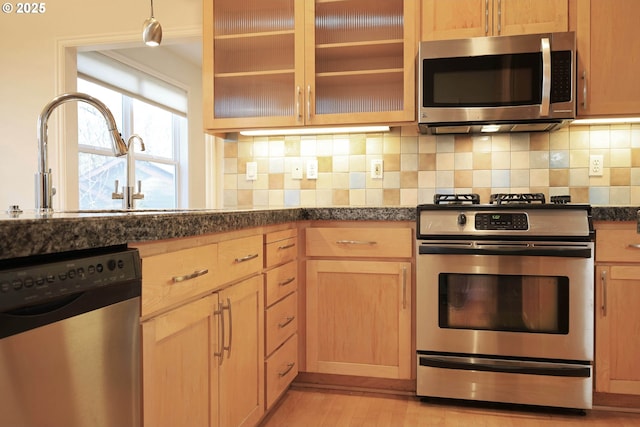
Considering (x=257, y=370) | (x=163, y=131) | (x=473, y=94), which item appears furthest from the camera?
(x=163, y=131)

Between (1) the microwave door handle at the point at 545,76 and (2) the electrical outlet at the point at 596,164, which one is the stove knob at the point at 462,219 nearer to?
(1) the microwave door handle at the point at 545,76

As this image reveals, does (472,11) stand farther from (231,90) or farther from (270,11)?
(231,90)

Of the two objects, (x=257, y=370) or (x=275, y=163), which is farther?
(x=275, y=163)

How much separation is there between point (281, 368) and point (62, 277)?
4.36ft

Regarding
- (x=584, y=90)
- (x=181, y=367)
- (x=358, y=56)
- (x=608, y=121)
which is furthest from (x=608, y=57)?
(x=181, y=367)

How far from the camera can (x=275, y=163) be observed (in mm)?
2939

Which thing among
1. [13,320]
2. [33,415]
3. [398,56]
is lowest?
[33,415]

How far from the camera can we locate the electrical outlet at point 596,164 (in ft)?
8.43

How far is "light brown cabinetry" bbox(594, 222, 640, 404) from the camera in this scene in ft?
6.53

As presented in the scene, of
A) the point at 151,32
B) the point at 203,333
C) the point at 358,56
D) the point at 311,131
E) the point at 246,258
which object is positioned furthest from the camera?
the point at 311,131

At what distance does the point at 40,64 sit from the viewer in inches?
122

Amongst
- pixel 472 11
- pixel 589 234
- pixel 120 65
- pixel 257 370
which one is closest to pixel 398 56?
→ pixel 472 11

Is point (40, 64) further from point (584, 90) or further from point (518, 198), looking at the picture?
point (584, 90)

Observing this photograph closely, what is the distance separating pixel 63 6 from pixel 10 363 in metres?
3.06
